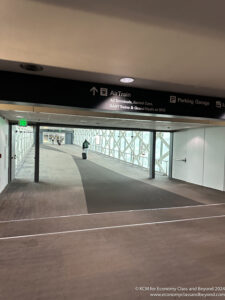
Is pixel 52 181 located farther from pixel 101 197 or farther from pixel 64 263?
pixel 64 263

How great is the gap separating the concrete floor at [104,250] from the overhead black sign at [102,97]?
2285 mm

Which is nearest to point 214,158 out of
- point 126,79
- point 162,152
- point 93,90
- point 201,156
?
point 201,156

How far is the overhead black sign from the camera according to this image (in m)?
2.93

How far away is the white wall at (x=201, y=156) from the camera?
7.60m

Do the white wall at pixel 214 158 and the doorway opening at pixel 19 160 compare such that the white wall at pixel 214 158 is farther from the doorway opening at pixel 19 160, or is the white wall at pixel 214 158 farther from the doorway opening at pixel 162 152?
the doorway opening at pixel 19 160

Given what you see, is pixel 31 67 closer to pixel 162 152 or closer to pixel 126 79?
pixel 126 79

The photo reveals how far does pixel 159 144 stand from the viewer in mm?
12922

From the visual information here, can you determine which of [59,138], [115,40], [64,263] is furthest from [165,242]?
[59,138]

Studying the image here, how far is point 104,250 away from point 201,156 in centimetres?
683

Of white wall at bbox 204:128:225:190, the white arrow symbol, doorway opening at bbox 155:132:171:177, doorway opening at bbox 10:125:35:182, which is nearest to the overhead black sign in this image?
the white arrow symbol

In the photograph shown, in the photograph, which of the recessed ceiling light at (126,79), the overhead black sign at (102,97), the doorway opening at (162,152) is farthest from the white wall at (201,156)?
the recessed ceiling light at (126,79)

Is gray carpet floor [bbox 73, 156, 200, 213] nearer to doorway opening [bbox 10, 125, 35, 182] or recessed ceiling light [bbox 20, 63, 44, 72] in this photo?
doorway opening [bbox 10, 125, 35, 182]

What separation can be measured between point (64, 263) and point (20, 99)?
2467 mm

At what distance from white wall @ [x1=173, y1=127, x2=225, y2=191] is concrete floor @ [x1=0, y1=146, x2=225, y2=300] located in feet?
8.51
